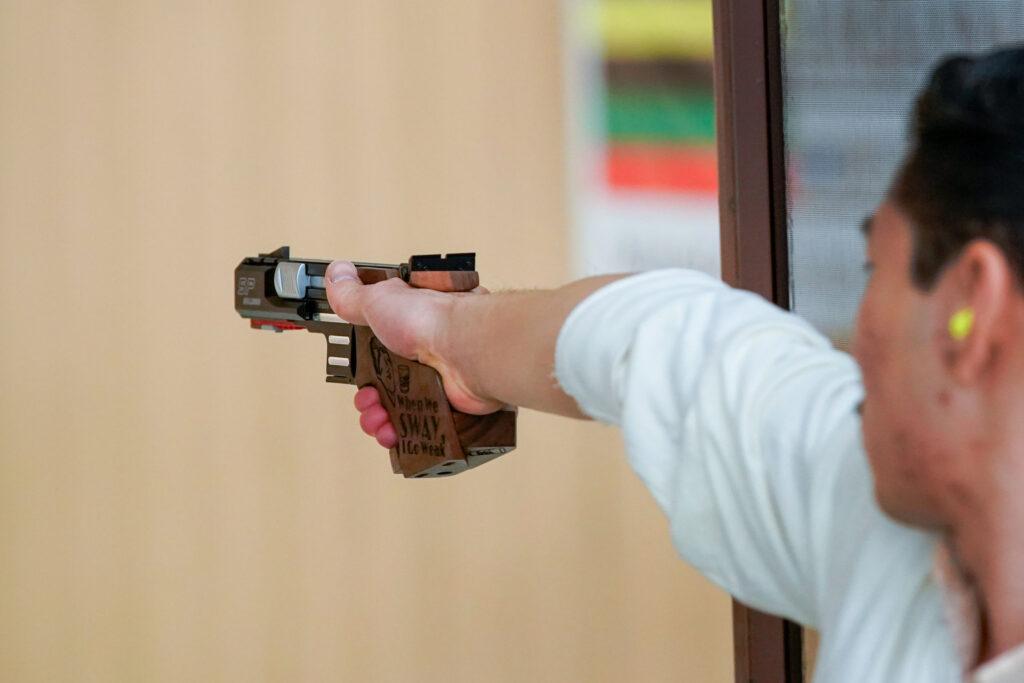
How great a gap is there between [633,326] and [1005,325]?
0.25m

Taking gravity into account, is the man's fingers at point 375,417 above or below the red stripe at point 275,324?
below

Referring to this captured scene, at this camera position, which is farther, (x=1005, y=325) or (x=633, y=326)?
(x=633, y=326)

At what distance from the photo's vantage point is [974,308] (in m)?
0.42

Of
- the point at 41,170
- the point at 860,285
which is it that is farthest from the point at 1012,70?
the point at 41,170

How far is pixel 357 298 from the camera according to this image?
1.01 metres

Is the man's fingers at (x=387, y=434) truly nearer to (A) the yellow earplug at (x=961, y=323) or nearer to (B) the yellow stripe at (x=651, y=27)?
(A) the yellow earplug at (x=961, y=323)

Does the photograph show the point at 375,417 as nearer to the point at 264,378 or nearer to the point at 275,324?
Result: the point at 275,324

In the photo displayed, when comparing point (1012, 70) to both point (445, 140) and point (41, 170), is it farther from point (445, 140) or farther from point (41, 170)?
point (41, 170)

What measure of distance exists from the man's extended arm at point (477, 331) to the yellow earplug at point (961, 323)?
29cm

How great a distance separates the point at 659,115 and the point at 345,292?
35.4 inches

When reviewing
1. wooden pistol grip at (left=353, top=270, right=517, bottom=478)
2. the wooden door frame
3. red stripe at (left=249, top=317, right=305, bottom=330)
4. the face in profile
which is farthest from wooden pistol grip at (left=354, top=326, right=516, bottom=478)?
the face in profile

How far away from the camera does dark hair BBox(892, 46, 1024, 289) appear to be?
424mm

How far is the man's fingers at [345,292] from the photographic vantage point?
39.8 inches

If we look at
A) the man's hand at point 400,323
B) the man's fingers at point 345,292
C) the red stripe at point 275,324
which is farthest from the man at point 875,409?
the red stripe at point 275,324
